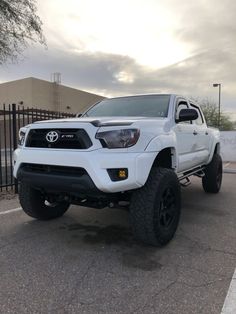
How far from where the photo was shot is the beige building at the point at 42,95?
2728 cm

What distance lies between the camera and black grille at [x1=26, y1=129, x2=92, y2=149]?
365 centimetres

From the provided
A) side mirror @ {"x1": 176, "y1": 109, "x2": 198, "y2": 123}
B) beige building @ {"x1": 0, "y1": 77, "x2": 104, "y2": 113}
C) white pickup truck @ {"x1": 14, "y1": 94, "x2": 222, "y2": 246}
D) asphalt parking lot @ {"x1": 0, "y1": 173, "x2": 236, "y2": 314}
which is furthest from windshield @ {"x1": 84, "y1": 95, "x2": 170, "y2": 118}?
beige building @ {"x1": 0, "y1": 77, "x2": 104, "y2": 113}

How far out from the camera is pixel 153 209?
377 cm

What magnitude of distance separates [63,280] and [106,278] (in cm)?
42

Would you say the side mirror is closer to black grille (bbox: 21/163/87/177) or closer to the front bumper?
the front bumper

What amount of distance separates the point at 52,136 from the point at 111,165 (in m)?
0.86

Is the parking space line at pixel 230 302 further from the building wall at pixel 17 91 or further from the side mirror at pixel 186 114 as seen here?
the building wall at pixel 17 91

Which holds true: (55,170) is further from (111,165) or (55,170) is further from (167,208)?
(167,208)

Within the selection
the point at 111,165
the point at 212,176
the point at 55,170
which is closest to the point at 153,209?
the point at 111,165

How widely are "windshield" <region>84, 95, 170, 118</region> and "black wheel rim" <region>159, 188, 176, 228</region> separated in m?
1.16

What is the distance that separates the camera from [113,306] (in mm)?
2818

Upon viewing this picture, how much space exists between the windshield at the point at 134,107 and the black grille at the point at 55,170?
1494 millimetres

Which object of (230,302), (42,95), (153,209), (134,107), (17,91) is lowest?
(230,302)

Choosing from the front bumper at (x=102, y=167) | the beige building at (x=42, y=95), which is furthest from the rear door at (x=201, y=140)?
the beige building at (x=42, y=95)
